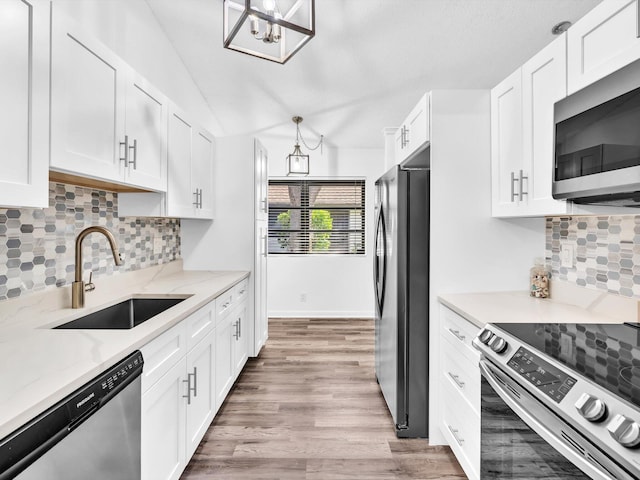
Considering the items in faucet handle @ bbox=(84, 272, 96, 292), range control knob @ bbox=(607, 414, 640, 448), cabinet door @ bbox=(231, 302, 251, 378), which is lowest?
cabinet door @ bbox=(231, 302, 251, 378)

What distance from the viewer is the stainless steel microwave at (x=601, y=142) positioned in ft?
3.58

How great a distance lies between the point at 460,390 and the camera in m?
1.74

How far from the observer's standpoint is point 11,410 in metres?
0.76

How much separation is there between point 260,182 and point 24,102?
2.38 m

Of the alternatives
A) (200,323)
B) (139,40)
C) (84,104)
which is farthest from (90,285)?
(139,40)

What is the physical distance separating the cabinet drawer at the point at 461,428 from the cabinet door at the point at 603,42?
4.63ft

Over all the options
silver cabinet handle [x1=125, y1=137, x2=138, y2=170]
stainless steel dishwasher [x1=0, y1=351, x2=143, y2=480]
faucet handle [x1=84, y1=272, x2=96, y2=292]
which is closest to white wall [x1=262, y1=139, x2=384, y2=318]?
faucet handle [x1=84, y1=272, x2=96, y2=292]

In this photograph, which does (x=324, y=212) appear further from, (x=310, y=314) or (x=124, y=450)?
(x=124, y=450)

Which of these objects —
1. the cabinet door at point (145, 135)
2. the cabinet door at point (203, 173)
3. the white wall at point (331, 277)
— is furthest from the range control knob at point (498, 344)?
the white wall at point (331, 277)

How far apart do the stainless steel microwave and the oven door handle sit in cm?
72

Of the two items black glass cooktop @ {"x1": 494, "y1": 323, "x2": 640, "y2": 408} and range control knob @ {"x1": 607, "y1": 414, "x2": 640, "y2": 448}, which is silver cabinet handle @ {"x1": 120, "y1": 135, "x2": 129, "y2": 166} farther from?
range control knob @ {"x1": 607, "y1": 414, "x2": 640, "y2": 448}

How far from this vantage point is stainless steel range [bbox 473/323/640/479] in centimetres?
77

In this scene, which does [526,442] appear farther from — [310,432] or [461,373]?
[310,432]

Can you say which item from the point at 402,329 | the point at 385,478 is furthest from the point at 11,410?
the point at 402,329
